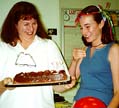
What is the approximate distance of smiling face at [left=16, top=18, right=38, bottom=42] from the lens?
1698 mm

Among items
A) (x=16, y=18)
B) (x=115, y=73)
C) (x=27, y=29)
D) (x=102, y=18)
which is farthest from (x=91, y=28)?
(x=16, y=18)

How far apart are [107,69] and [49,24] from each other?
4.75 feet

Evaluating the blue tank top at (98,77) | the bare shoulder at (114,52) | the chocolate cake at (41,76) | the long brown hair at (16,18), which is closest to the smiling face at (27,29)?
the long brown hair at (16,18)

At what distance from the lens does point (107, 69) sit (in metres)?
1.51

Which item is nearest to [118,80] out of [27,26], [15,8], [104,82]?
[104,82]

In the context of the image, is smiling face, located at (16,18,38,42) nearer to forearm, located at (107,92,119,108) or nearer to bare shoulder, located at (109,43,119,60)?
bare shoulder, located at (109,43,119,60)

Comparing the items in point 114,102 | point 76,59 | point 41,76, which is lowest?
point 114,102

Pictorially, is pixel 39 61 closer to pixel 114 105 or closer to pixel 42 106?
pixel 42 106

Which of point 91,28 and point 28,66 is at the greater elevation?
point 91,28

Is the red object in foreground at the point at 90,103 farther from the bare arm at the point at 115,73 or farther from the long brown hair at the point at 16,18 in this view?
the long brown hair at the point at 16,18

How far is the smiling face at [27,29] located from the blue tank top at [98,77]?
1.46ft

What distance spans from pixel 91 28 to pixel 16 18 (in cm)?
55

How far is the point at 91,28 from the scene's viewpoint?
158 cm

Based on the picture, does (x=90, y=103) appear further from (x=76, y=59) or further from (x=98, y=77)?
(x=76, y=59)
